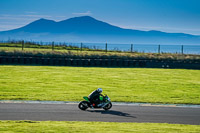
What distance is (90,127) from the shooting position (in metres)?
11.1

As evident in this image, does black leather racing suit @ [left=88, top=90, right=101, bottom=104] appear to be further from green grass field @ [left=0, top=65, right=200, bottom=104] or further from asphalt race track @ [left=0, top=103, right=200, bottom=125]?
green grass field @ [left=0, top=65, right=200, bottom=104]

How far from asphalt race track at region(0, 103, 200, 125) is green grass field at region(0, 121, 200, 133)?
97cm

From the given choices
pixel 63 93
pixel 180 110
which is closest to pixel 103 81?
pixel 63 93

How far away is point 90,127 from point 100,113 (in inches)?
126

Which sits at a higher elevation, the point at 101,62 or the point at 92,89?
the point at 101,62

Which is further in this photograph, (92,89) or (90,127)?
(92,89)

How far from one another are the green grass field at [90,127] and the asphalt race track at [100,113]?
3.18ft

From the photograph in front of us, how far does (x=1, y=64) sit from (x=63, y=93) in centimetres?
1990

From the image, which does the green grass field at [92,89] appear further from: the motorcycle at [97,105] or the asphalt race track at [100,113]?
the motorcycle at [97,105]

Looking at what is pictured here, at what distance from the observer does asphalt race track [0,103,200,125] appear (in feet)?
42.6

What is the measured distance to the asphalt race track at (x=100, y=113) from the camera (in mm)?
12976

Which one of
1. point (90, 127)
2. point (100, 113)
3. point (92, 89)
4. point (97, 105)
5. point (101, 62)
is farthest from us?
point (101, 62)

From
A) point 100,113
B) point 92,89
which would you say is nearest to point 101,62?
point 92,89

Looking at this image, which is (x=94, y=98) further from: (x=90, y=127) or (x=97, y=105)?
(x=90, y=127)
